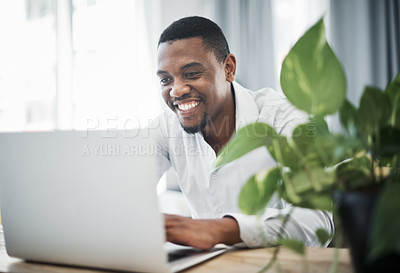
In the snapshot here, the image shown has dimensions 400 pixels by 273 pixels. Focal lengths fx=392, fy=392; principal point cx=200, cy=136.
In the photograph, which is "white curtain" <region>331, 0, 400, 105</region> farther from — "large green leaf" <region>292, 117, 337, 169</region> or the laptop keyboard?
"large green leaf" <region>292, 117, 337, 169</region>

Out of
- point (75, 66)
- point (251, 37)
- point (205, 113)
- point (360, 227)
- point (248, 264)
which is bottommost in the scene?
point (248, 264)

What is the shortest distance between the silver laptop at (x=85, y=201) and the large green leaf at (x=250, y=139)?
123 mm

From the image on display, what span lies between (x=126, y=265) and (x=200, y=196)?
0.93 m

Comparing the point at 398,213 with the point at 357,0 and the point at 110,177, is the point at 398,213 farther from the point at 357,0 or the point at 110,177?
the point at 357,0

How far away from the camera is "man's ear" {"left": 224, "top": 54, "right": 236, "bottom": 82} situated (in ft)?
5.16

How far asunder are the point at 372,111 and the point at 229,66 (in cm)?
114

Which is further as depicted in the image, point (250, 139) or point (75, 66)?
point (75, 66)

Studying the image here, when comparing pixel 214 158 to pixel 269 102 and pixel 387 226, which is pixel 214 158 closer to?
pixel 269 102

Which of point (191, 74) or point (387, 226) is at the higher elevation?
point (191, 74)

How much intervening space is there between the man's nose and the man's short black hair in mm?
164

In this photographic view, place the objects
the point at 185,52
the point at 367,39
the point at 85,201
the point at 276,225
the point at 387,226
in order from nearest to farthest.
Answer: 1. the point at 387,226
2. the point at 85,201
3. the point at 276,225
4. the point at 185,52
5. the point at 367,39

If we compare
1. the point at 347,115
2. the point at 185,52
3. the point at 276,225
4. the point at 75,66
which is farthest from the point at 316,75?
the point at 75,66

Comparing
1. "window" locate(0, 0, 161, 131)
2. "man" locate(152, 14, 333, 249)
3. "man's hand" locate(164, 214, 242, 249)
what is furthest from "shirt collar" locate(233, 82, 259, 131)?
"window" locate(0, 0, 161, 131)

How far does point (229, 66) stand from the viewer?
Answer: 1588mm
